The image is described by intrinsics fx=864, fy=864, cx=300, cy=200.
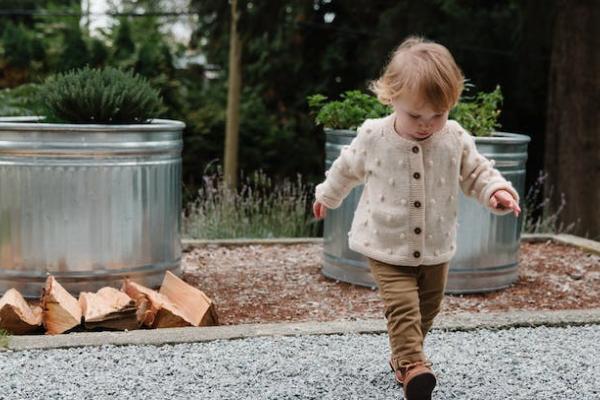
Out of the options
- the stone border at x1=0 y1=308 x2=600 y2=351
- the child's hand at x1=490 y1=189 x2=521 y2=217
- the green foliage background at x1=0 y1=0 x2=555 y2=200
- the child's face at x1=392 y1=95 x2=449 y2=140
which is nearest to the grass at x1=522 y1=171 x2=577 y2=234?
the green foliage background at x1=0 y1=0 x2=555 y2=200

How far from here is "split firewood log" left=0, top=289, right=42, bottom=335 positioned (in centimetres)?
395

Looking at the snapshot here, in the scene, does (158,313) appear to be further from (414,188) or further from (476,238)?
(476,238)

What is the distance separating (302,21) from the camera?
37.5 ft

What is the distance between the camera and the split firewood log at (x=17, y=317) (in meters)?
3.95

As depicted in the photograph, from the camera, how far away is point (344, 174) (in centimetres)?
339

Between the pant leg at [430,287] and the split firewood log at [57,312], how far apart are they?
1637 mm

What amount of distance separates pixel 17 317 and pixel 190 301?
33.0 inches

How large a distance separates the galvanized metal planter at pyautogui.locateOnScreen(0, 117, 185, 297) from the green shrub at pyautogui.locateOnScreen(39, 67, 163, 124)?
31 centimetres

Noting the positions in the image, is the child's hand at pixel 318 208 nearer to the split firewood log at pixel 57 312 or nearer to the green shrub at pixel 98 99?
the split firewood log at pixel 57 312

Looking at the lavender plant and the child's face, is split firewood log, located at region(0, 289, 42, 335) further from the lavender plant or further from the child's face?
the child's face


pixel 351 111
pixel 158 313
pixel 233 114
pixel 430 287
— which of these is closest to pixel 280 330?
pixel 158 313

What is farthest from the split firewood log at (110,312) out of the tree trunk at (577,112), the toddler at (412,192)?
the tree trunk at (577,112)

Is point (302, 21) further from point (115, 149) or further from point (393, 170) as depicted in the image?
point (393, 170)

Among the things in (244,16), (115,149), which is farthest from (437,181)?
(244,16)
